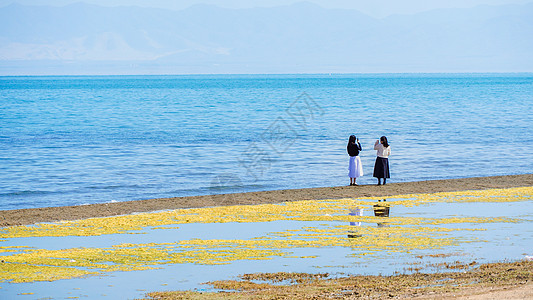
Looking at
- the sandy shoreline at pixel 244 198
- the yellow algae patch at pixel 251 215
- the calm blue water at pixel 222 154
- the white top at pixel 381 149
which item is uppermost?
the white top at pixel 381 149

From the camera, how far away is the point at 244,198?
22.2 m

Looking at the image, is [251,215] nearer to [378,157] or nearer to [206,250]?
[206,250]

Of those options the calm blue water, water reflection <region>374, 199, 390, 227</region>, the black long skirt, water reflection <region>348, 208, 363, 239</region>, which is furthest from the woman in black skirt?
water reflection <region>348, 208, 363, 239</region>

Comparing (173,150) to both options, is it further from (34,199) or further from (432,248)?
(432,248)

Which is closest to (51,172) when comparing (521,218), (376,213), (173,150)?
(173,150)

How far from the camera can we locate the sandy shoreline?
19.1 meters

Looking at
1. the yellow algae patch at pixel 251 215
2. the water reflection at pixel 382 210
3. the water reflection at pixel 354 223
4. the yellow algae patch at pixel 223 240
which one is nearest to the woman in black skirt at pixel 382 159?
the yellow algae patch at pixel 251 215

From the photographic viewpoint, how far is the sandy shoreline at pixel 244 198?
750 inches

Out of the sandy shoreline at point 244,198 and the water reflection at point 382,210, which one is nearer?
the water reflection at point 382,210

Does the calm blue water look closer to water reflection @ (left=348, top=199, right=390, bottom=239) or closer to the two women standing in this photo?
the two women standing

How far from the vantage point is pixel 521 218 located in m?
16.8

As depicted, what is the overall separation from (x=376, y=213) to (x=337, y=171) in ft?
43.5

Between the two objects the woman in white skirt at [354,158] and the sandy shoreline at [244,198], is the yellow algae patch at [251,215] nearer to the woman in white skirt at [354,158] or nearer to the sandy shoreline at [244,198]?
the sandy shoreline at [244,198]

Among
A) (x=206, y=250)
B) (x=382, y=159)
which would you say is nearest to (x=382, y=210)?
(x=382, y=159)
